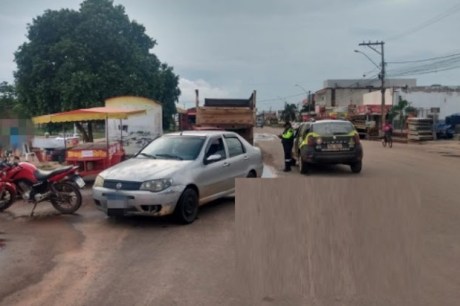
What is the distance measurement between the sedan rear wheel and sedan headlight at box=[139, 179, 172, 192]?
0.37 metres

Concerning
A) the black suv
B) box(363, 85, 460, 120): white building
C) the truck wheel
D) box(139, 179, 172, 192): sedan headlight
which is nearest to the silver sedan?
box(139, 179, 172, 192): sedan headlight

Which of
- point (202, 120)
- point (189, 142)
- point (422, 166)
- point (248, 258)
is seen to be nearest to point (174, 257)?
point (248, 258)

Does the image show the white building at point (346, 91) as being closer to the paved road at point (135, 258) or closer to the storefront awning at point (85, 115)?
the storefront awning at point (85, 115)

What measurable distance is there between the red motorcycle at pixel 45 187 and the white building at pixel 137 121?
7033 millimetres

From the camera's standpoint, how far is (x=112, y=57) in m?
27.4

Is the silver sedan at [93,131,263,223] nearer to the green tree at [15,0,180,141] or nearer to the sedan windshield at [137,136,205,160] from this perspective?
the sedan windshield at [137,136,205,160]

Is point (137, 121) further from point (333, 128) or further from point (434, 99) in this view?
point (434, 99)

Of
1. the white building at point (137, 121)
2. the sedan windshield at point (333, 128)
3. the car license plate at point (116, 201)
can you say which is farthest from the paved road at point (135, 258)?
the white building at point (137, 121)

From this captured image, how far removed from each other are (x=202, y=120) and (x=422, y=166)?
931 centimetres

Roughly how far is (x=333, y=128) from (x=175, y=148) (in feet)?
22.1

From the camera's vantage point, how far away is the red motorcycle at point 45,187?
30.2 ft

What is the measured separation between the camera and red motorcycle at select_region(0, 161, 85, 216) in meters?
9.20

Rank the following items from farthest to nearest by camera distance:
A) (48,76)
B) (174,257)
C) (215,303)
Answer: (48,76) → (174,257) → (215,303)

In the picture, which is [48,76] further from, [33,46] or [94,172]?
[94,172]
